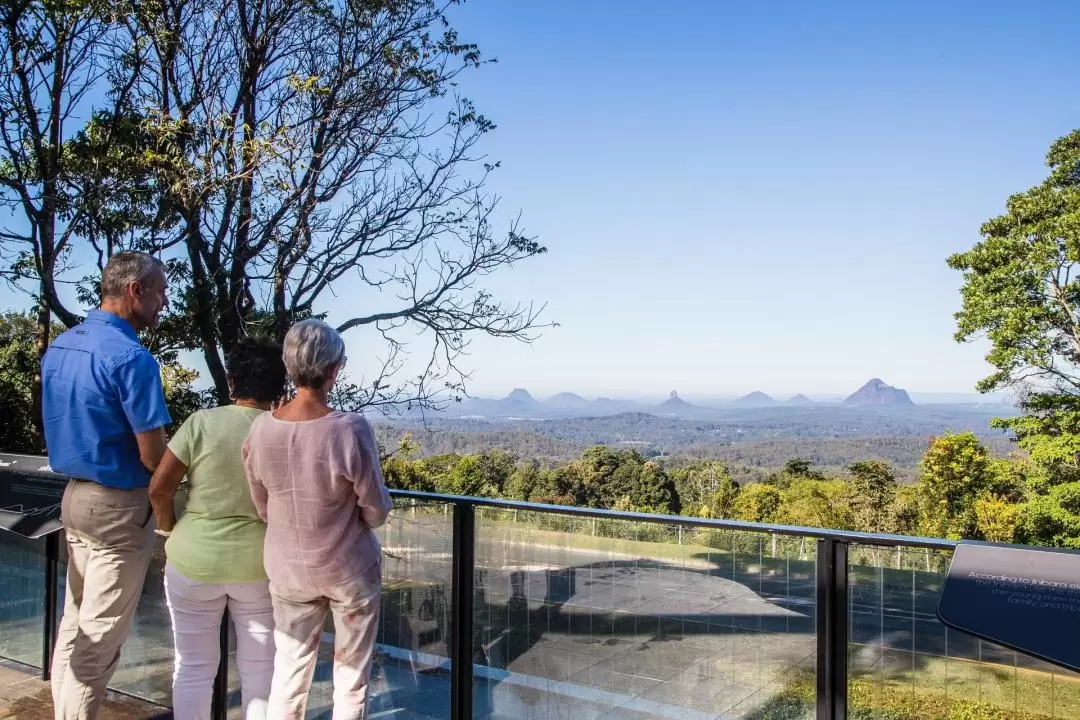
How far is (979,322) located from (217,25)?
21.6 meters

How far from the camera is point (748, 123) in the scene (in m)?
39.3

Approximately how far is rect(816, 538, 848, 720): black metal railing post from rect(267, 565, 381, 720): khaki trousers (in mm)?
1020

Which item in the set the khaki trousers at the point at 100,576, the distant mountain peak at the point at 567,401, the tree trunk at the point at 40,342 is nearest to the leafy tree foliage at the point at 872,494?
the distant mountain peak at the point at 567,401

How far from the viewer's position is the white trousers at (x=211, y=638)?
191 cm

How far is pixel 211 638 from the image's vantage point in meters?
1.98

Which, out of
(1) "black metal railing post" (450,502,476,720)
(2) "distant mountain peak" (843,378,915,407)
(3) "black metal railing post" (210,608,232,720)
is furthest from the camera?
(2) "distant mountain peak" (843,378,915,407)

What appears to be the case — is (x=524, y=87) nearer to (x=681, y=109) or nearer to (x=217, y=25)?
(x=681, y=109)

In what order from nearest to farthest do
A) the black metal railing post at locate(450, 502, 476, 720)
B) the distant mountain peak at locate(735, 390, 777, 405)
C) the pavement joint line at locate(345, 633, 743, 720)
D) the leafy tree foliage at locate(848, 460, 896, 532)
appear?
the pavement joint line at locate(345, 633, 743, 720) → the black metal railing post at locate(450, 502, 476, 720) → the leafy tree foliage at locate(848, 460, 896, 532) → the distant mountain peak at locate(735, 390, 777, 405)

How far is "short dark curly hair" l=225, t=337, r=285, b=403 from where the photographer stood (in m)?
1.93

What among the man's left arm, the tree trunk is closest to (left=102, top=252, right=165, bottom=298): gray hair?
the man's left arm

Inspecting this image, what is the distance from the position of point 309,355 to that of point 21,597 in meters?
2.22

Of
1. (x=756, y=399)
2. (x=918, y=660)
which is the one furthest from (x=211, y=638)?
(x=756, y=399)

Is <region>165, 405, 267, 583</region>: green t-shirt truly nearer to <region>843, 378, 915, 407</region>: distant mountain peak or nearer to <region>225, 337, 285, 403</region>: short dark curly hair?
<region>225, 337, 285, 403</region>: short dark curly hair

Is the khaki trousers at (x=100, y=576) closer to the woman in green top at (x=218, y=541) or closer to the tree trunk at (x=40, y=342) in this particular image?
the woman in green top at (x=218, y=541)
